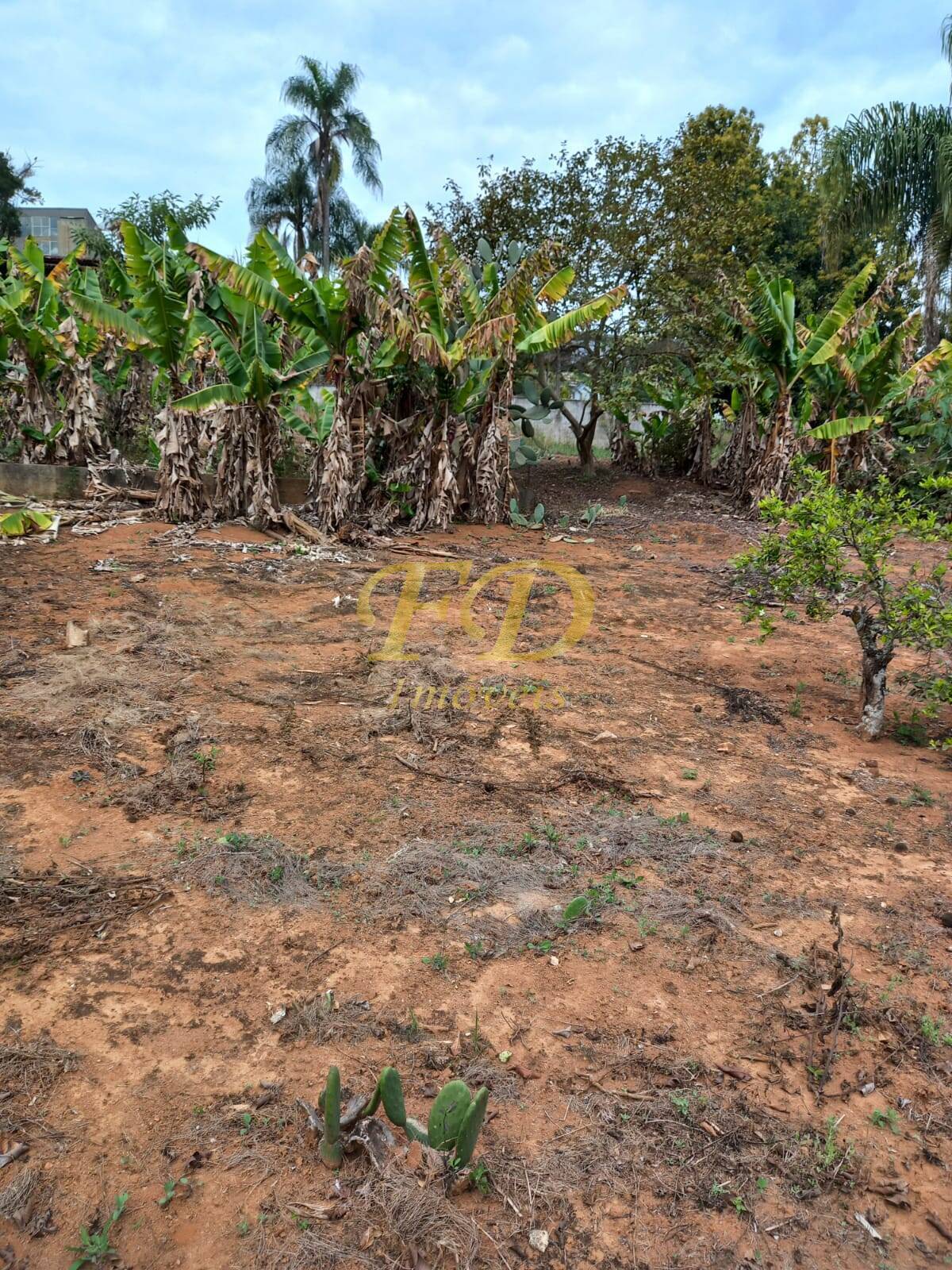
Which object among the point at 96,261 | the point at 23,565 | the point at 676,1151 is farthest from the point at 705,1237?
the point at 96,261

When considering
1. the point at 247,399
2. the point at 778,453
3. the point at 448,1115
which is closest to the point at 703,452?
the point at 778,453

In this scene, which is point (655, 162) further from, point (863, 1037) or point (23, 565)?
point (863, 1037)

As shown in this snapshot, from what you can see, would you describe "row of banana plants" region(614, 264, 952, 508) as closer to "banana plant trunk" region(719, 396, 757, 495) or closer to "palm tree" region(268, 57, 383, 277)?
"banana plant trunk" region(719, 396, 757, 495)

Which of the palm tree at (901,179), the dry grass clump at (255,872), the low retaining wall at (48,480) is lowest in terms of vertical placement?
the dry grass clump at (255,872)

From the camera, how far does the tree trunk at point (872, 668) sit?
4.92 m

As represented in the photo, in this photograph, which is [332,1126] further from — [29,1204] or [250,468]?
[250,468]

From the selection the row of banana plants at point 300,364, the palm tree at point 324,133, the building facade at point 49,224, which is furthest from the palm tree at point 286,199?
the row of banana plants at point 300,364

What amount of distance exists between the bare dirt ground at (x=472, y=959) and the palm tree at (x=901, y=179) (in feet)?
44.3

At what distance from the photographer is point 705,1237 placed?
196 centimetres

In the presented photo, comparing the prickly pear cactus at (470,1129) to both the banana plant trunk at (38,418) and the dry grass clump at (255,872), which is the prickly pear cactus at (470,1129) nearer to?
the dry grass clump at (255,872)

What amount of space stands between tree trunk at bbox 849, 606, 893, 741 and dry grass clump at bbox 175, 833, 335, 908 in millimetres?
3534

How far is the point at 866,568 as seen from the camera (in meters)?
4.92

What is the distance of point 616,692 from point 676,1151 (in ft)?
11.9

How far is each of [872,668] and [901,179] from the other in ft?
48.1
